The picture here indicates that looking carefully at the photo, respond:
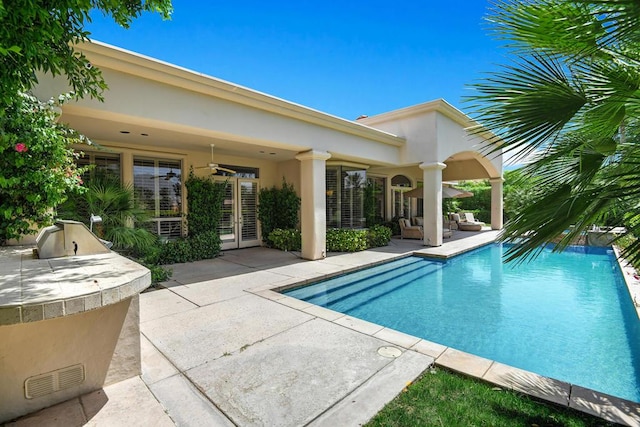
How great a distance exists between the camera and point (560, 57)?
2.65m

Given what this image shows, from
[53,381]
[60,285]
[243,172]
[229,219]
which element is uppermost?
[243,172]

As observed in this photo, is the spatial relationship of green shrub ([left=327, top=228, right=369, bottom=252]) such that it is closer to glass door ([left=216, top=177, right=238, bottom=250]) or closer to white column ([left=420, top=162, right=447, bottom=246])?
white column ([left=420, top=162, right=447, bottom=246])

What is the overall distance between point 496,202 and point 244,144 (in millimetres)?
17183

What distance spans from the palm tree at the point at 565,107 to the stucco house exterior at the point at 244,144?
82 cm

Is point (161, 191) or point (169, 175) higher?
point (169, 175)


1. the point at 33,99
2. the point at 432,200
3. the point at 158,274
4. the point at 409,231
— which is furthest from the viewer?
the point at 409,231

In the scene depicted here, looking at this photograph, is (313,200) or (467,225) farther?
(467,225)

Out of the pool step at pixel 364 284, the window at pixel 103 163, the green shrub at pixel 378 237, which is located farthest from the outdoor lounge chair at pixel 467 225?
the window at pixel 103 163

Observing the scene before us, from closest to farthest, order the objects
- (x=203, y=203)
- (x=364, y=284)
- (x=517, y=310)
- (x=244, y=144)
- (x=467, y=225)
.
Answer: (x=517, y=310) → (x=364, y=284) → (x=244, y=144) → (x=203, y=203) → (x=467, y=225)

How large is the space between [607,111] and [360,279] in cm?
668

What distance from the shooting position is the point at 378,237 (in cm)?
1333

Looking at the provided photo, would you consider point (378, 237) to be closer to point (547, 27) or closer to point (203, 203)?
point (203, 203)

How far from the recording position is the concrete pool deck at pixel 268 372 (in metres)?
2.72

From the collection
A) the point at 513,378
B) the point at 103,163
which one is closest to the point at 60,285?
the point at 513,378
